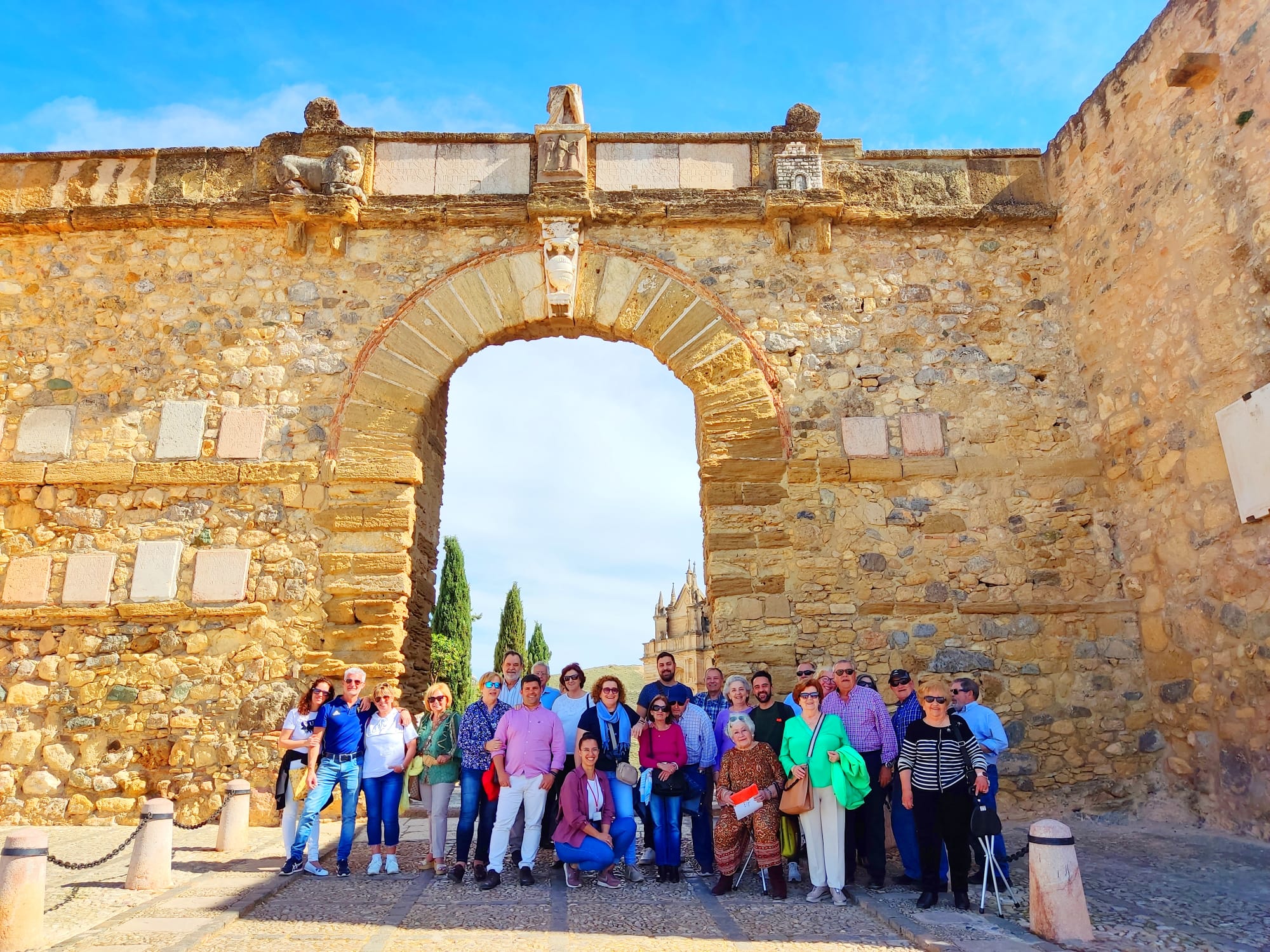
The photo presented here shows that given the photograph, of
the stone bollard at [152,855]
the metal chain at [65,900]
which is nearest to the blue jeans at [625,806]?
the stone bollard at [152,855]

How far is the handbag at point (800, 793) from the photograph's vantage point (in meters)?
4.29

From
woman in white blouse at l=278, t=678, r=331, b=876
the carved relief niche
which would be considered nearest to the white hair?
woman in white blouse at l=278, t=678, r=331, b=876

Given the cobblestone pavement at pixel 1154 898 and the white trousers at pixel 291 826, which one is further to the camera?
the white trousers at pixel 291 826

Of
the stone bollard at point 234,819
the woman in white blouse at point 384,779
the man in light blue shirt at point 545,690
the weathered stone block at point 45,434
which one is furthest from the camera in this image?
the weathered stone block at point 45,434

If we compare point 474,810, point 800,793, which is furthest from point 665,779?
point 474,810

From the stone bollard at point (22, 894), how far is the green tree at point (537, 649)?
1717cm

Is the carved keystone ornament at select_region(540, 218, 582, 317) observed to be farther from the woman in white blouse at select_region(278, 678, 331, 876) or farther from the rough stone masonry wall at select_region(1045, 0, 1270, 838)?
the rough stone masonry wall at select_region(1045, 0, 1270, 838)

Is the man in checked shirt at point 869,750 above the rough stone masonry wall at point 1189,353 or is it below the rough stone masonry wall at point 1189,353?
below

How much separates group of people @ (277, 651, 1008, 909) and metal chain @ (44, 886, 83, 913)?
3.28 feet

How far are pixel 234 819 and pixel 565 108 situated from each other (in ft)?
20.4

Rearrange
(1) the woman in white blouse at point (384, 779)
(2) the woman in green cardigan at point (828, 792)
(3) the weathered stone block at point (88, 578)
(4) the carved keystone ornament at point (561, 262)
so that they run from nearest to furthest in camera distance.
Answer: (2) the woman in green cardigan at point (828, 792) < (1) the woman in white blouse at point (384, 779) < (3) the weathered stone block at point (88, 578) < (4) the carved keystone ornament at point (561, 262)

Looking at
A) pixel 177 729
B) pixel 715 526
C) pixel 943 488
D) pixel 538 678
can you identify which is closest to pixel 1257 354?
pixel 943 488

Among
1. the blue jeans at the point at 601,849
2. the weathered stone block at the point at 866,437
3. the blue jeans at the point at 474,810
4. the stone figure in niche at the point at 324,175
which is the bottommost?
the blue jeans at the point at 601,849

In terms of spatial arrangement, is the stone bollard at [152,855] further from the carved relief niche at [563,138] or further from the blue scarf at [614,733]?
the carved relief niche at [563,138]
